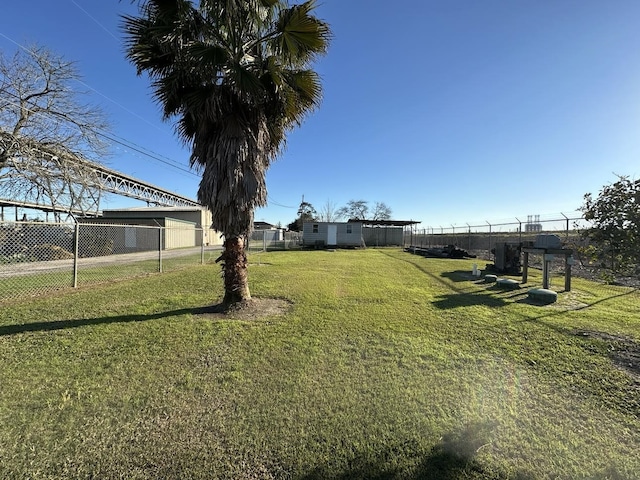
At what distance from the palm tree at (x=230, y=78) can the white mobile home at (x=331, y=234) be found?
2069 centimetres

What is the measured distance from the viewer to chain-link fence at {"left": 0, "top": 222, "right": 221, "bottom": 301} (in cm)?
751

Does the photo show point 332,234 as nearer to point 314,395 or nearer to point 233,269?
point 233,269

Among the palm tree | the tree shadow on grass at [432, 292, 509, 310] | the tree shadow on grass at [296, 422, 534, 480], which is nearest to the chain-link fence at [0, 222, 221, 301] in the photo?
the palm tree

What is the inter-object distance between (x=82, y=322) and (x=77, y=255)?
3891 millimetres

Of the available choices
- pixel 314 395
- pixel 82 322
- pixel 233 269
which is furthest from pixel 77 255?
pixel 314 395

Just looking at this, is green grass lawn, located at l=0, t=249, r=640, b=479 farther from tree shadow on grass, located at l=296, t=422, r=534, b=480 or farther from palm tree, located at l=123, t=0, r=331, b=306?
palm tree, located at l=123, t=0, r=331, b=306

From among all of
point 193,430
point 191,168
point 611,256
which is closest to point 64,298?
point 191,168

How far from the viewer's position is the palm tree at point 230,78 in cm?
501

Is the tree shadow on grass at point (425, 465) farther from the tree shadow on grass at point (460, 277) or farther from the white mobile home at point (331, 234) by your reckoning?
the white mobile home at point (331, 234)

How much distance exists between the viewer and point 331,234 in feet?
88.6

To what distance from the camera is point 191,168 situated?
6039mm

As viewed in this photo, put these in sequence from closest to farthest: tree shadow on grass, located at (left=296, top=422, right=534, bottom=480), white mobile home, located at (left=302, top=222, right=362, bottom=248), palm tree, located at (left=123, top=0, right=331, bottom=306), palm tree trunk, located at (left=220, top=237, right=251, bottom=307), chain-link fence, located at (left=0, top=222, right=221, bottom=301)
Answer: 1. tree shadow on grass, located at (left=296, top=422, right=534, bottom=480)
2. palm tree, located at (left=123, top=0, right=331, bottom=306)
3. palm tree trunk, located at (left=220, top=237, right=251, bottom=307)
4. chain-link fence, located at (left=0, top=222, right=221, bottom=301)
5. white mobile home, located at (left=302, top=222, right=362, bottom=248)

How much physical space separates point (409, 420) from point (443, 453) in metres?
0.38

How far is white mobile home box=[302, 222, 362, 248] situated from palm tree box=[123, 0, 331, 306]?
2069 cm
